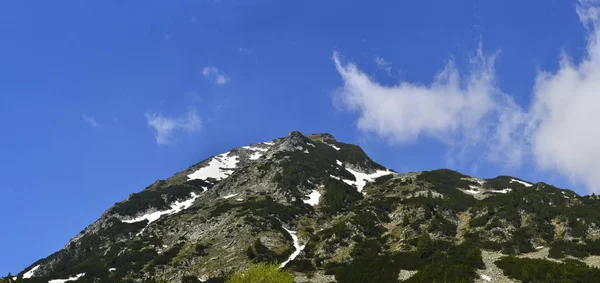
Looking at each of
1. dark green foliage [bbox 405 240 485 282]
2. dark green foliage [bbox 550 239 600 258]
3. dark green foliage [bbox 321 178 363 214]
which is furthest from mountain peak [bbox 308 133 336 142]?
dark green foliage [bbox 550 239 600 258]

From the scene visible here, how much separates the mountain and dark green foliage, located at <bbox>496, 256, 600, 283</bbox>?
0.15m

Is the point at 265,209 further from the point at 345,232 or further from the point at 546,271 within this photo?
the point at 546,271

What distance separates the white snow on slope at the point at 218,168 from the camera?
485 ft

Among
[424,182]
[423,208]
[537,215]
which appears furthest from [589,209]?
[424,182]

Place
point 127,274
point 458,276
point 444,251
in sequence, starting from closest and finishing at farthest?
point 458,276
point 444,251
point 127,274

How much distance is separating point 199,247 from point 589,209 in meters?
65.5

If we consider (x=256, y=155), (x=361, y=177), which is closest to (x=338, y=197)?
(x=361, y=177)

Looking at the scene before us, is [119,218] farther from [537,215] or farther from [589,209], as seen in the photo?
[589,209]

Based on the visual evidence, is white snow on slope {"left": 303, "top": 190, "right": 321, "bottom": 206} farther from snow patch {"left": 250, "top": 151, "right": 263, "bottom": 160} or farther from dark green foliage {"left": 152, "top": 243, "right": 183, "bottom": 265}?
snow patch {"left": 250, "top": 151, "right": 263, "bottom": 160}

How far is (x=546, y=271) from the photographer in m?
42.7

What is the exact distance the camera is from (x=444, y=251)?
5684 cm

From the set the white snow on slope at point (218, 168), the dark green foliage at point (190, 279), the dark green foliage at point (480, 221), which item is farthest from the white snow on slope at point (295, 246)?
the white snow on slope at point (218, 168)

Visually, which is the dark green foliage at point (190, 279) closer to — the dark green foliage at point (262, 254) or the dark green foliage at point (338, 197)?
the dark green foliage at point (262, 254)

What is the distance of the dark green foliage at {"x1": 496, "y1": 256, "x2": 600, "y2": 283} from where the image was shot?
4004 cm
